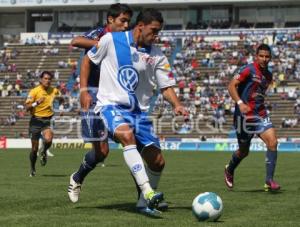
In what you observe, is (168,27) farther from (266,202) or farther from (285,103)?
(266,202)

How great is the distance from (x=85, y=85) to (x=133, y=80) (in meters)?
0.73

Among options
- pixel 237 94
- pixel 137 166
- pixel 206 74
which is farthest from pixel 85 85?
pixel 206 74

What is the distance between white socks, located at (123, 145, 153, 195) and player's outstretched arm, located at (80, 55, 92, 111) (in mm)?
956

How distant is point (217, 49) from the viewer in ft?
180

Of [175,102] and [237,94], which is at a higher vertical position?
[175,102]

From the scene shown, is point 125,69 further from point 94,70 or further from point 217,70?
point 217,70

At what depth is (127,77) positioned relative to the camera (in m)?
8.83

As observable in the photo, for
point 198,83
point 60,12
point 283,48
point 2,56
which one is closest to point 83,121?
point 198,83

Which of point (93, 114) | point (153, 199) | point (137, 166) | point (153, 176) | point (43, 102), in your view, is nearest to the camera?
point (153, 199)

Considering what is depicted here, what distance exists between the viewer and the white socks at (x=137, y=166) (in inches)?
323

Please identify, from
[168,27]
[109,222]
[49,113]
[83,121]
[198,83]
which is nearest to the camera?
[109,222]

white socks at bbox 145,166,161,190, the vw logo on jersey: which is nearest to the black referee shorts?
white socks at bbox 145,166,161,190

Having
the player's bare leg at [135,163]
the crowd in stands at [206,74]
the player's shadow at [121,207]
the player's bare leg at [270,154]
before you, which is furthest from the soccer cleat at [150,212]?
the crowd in stands at [206,74]

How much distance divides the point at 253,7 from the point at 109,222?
57324mm
